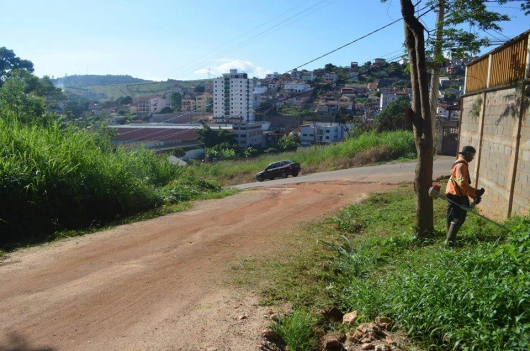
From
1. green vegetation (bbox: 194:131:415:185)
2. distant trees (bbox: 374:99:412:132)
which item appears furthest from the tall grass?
distant trees (bbox: 374:99:412:132)

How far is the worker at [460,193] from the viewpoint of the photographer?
6523 millimetres

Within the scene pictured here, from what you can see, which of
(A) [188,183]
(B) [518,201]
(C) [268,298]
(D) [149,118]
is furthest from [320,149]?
(D) [149,118]

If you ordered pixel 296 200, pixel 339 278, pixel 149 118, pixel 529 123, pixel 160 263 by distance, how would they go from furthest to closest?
1. pixel 149 118
2. pixel 296 200
3. pixel 529 123
4. pixel 160 263
5. pixel 339 278

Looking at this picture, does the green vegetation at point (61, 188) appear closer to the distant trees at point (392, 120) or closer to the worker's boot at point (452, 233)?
the worker's boot at point (452, 233)

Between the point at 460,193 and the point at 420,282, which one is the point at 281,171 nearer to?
the point at 460,193

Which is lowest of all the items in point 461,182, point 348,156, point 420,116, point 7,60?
point 348,156

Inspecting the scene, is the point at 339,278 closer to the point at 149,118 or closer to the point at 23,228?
the point at 23,228

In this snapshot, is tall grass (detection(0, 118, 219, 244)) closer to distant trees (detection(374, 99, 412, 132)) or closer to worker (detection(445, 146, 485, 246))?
worker (detection(445, 146, 485, 246))

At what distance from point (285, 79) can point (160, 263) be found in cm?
12897

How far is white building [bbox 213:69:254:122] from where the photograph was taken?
63.3 metres

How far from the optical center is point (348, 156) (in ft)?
92.3

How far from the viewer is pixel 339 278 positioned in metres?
5.91

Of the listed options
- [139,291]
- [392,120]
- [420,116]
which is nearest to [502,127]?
[420,116]

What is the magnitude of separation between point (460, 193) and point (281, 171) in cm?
2053
